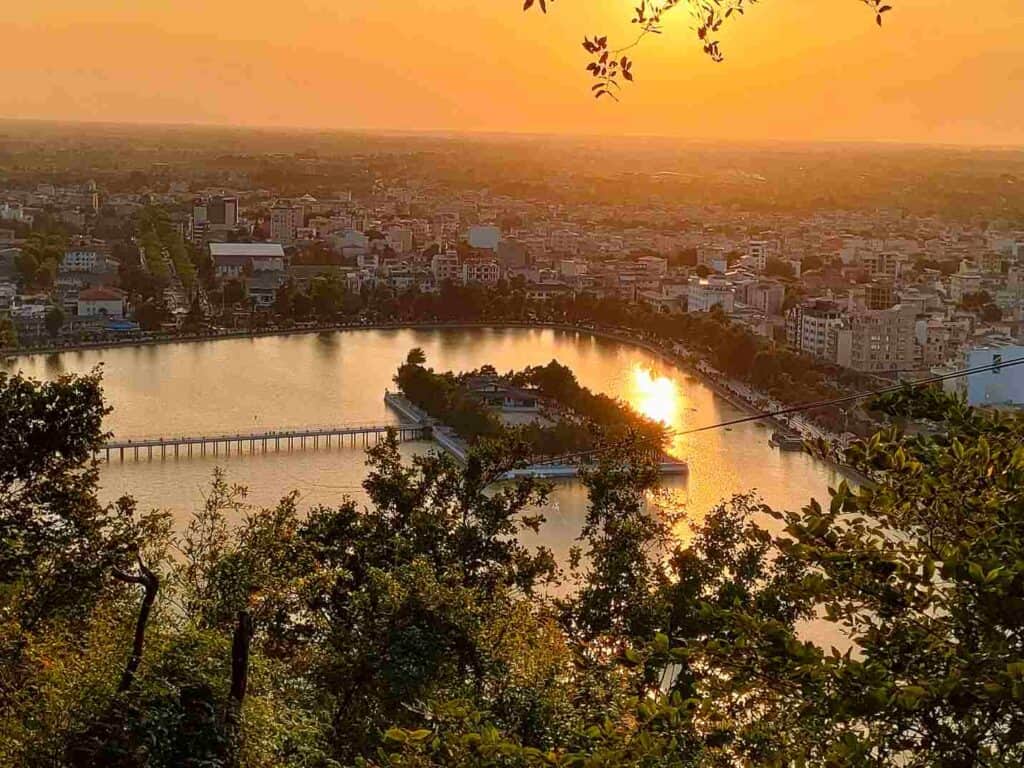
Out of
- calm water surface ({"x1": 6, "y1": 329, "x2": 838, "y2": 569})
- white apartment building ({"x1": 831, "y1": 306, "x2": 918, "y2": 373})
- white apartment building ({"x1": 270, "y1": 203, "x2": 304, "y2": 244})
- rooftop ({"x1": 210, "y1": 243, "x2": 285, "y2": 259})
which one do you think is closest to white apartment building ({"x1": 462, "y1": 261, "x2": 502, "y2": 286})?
calm water surface ({"x1": 6, "y1": 329, "x2": 838, "y2": 569})

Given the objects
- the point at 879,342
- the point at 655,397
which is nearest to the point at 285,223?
the point at 879,342

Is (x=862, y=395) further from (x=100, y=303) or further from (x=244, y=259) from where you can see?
(x=244, y=259)

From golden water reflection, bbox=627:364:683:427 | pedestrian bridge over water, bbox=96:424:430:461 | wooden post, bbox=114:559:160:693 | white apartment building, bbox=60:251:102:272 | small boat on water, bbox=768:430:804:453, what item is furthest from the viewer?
white apartment building, bbox=60:251:102:272

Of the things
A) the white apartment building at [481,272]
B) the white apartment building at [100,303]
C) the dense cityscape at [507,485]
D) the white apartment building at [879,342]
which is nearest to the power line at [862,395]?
the dense cityscape at [507,485]

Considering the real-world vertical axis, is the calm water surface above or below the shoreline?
below

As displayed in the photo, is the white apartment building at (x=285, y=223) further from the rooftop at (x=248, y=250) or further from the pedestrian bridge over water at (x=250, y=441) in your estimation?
the pedestrian bridge over water at (x=250, y=441)

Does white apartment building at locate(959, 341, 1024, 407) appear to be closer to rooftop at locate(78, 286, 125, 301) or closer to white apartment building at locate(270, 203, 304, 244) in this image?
rooftop at locate(78, 286, 125, 301)

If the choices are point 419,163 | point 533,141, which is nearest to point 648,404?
point 419,163
